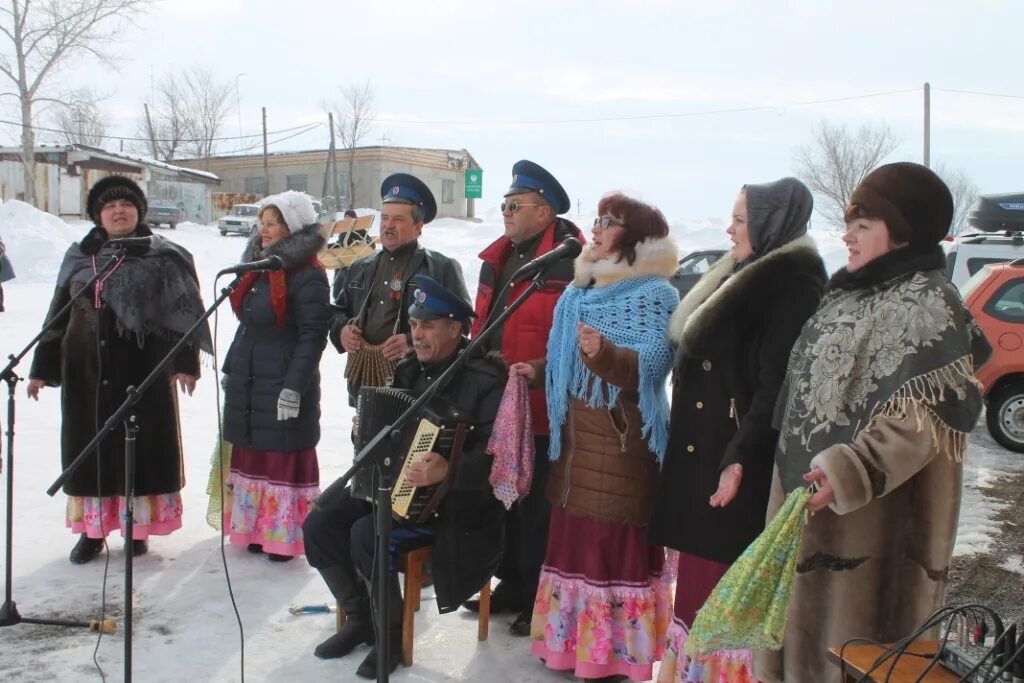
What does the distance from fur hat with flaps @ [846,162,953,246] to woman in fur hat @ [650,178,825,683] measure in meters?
0.37

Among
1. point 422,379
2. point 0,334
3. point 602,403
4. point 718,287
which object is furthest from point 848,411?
point 0,334

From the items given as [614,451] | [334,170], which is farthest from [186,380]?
[334,170]

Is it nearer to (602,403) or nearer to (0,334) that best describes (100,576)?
(602,403)

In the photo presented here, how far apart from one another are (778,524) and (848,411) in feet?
1.23

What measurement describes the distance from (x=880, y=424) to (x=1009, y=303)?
7.41 m

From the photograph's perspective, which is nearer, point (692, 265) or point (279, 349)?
point (279, 349)

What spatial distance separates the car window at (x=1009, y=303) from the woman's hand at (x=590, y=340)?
6949 millimetres

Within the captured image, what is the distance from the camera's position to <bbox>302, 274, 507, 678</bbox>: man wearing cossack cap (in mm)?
3920

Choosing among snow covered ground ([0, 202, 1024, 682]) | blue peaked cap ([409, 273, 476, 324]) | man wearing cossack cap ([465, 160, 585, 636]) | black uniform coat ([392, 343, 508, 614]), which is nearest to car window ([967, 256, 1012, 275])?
snow covered ground ([0, 202, 1024, 682])

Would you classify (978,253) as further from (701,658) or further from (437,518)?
(701,658)

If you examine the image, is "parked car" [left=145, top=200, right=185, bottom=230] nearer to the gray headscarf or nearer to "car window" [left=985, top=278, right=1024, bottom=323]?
"car window" [left=985, top=278, right=1024, bottom=323]

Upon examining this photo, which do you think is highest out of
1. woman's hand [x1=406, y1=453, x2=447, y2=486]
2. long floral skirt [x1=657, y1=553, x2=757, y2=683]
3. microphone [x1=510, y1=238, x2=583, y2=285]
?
microphone [x1=510, y1=238, x2=583, y2=285]

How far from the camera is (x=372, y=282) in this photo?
5.13 metres

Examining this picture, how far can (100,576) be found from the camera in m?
4.99
